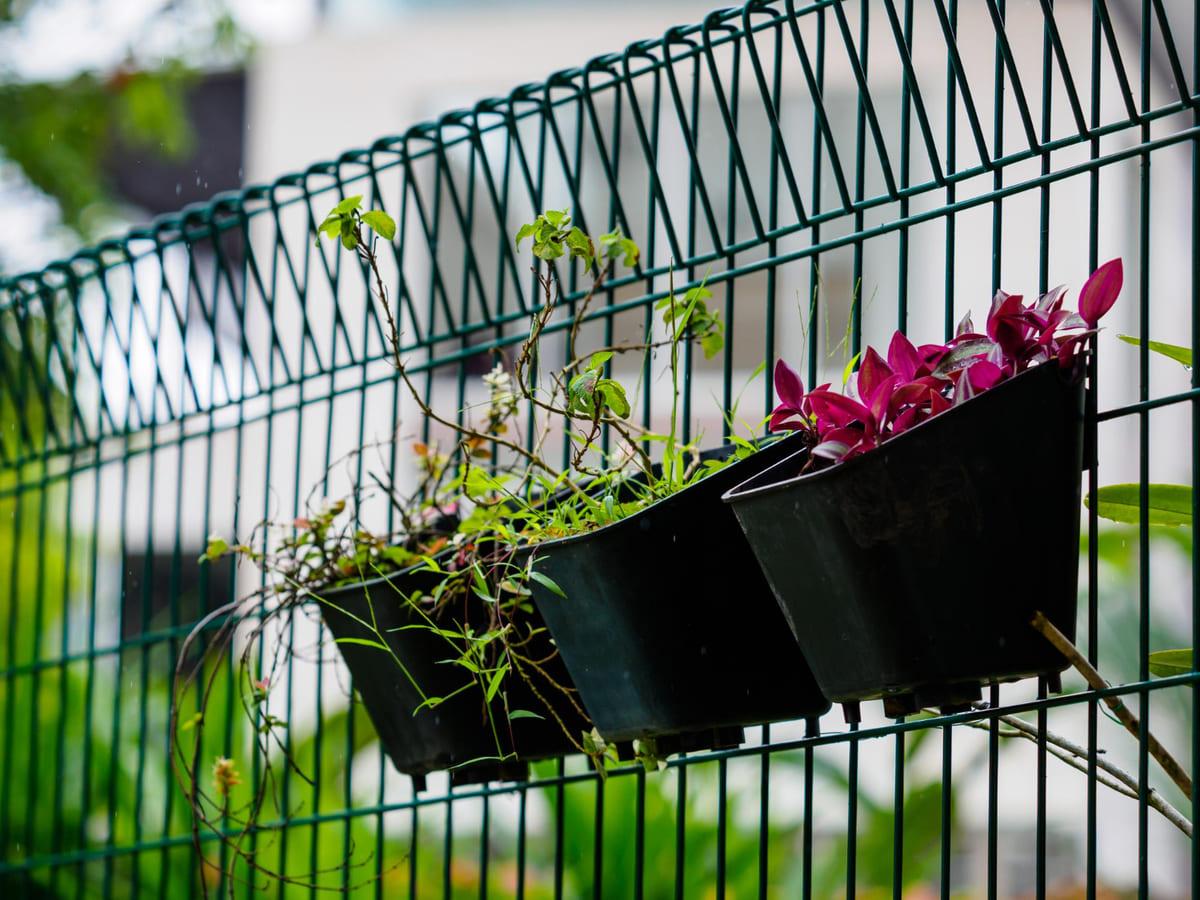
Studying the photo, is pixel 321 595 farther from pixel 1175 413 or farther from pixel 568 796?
pixel 1175 413

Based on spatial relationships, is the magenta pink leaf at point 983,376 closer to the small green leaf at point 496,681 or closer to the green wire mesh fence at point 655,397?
the green wire mesh fence at point 655,397

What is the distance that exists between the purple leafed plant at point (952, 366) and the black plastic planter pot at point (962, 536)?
0.04 m

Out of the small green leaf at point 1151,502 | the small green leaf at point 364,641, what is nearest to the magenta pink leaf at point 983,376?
the small green leaf at point 1151,502

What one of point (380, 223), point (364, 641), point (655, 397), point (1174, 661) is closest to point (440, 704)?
point (364, 641)

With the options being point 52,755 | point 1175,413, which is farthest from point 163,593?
point 1175,413

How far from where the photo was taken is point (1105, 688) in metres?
1.23

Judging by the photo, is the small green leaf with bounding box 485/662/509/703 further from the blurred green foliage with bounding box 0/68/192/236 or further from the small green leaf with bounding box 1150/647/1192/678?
the blurred green foliage with bounding box 0/68/192/236

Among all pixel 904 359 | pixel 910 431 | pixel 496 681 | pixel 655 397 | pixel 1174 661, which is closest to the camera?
pixel 910 431

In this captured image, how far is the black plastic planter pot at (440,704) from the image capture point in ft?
5.17

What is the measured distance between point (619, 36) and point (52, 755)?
490 cm

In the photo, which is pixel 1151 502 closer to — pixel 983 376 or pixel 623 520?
pixel 983 376

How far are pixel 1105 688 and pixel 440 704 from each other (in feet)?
2.39

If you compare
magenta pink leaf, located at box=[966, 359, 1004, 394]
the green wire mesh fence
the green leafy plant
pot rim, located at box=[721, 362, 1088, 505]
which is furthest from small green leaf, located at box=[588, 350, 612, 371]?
the green leafy plant

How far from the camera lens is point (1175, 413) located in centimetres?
668
